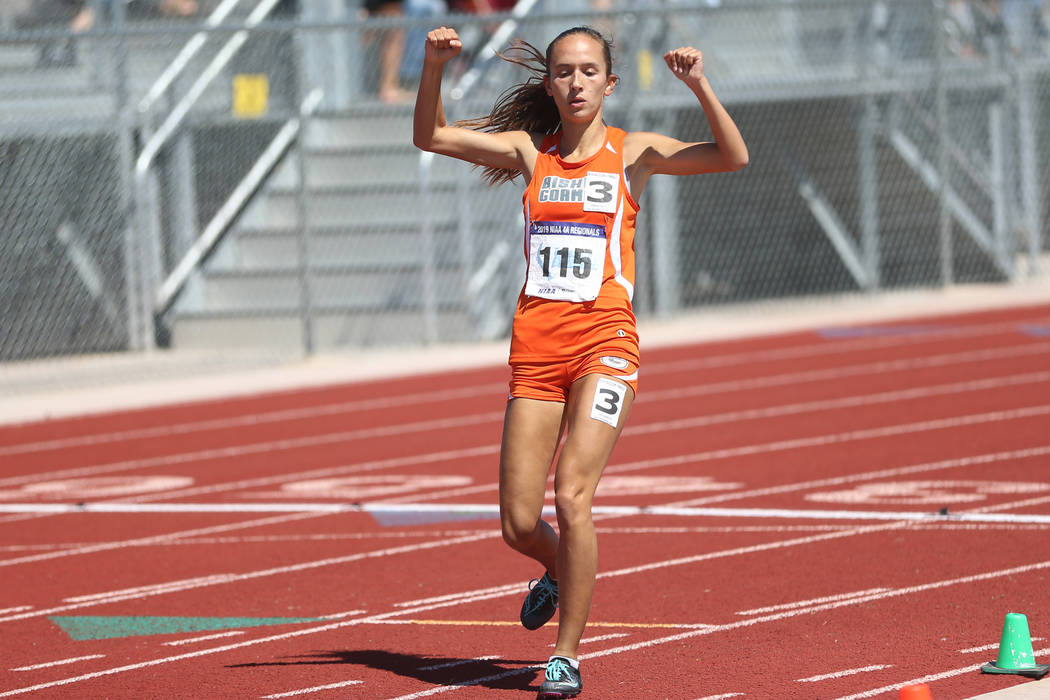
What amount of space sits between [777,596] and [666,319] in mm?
12017

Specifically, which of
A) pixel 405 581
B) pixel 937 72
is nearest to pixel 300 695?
pixel 405 581

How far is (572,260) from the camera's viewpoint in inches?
218

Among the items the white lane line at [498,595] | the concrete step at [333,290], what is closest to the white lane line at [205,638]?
the white lane line at [498,595]

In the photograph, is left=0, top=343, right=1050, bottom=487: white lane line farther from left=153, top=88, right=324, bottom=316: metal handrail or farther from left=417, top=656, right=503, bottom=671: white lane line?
left=153, top=88, right=324, bottom=316: metal handrail

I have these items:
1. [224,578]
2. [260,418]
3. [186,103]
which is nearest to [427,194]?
[186,103]

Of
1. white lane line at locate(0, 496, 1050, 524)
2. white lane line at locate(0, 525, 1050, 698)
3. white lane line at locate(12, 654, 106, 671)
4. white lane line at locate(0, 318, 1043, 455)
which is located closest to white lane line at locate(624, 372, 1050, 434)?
white lane line at locate(0, 318, 1043, 455)

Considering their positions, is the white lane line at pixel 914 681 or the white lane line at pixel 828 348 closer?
the white lane line at pixel 914 681

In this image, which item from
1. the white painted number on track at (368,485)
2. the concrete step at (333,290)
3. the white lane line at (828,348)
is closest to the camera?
the white painted number on track at (368,485)

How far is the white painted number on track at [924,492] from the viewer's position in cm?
873

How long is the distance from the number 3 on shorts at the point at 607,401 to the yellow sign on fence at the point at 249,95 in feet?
41.6

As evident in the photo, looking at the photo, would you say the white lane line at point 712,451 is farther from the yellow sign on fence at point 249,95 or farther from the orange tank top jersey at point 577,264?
the yellow sign on fence at point 249,95

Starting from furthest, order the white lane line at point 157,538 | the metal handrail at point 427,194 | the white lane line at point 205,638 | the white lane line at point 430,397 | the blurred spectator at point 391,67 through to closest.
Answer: the blurred spectator at point 391,67 → the metal handrail at point 427,194 → the white lane line at point 430,397 → the white lane line at point 157,538 → the white lane line at point 205,638

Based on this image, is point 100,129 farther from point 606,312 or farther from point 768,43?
point 606,312

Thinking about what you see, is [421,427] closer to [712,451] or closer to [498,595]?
[712,451]
